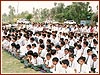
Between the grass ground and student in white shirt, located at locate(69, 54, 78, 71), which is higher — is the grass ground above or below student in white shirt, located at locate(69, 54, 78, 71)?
below

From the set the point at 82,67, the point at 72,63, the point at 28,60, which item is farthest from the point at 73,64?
the point at 28,60

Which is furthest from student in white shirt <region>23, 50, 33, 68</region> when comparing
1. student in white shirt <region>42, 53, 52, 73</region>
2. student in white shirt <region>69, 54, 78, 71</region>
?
student in white shirt <region>69, 54, 78, 71</region>

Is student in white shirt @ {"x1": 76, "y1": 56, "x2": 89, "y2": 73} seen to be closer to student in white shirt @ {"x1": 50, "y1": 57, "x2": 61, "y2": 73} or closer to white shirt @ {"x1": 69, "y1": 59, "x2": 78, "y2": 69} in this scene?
white shirt @ {"x1": 69, "y1": 59, "x2": 78, "y2": 69}

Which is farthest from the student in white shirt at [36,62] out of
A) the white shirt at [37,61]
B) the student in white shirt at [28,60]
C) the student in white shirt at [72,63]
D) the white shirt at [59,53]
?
the student in white shirt at [72,63]

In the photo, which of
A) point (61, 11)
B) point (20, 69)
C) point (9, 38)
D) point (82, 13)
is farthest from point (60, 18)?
point (20, 69)

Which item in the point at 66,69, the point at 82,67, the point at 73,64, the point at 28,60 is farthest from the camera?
the point at 28,60

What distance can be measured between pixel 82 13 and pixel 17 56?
8835mm

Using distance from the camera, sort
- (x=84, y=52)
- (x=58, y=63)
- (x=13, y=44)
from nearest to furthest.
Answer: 1. (x=58, y=63)
2. (x=84, y=52)
3. (x=13, y=44)

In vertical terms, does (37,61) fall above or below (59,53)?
below

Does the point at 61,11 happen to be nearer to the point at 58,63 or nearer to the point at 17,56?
the point at 17,56

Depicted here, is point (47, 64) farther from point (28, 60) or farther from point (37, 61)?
point (28, 60)

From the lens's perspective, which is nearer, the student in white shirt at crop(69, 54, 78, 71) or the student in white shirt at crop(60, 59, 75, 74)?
the student in white shirt at crop(60, 59, 75, 74)

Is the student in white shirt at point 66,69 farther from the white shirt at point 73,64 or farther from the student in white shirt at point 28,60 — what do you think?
the student in white shirt at point 28,60

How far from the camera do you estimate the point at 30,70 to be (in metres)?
6.29
